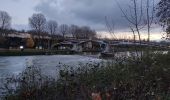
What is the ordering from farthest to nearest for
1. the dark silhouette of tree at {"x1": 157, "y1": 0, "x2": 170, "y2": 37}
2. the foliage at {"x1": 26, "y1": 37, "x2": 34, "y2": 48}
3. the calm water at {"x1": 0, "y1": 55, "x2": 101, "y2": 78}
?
the foliage at {"x1": 26, "y1": 37, "x2": 34, "y2": 48}
the calm water at {"x1": 0, "y1": 55, "x2": 101, "y2": 78}
the dark silhouette of tree at {"x1": 157, "y1": 0, "x2": 170, "y2": 37}

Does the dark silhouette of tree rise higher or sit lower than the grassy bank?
higher

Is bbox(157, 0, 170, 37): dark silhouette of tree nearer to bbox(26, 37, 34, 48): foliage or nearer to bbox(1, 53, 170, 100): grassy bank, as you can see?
bbox(1, 53, 170, 100): grassy bank

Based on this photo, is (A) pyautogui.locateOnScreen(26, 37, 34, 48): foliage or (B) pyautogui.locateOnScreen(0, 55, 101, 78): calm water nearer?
(B) pyautogui.locateOnScreen(0, 55, 101, 78): calm water

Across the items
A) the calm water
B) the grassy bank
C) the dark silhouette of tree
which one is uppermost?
the dark silhouette of tree

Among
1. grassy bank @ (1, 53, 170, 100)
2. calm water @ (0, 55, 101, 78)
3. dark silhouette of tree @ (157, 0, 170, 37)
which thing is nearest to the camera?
grassy bank @ (1, 53, 170, 100)

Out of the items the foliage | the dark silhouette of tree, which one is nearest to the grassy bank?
the dark silhouette of tree

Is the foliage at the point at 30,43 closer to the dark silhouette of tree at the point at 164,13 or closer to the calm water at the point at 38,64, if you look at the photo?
the calm water at the point at 38,64

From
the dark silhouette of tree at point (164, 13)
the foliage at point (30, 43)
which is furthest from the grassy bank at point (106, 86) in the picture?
the foliage at point (30, 43)

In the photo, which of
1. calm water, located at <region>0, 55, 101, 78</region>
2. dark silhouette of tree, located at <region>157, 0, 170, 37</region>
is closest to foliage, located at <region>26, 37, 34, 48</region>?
calm water, located at <region>0, 55, 101, 78</region>

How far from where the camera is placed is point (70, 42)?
583 ft

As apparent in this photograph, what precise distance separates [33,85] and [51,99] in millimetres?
2401

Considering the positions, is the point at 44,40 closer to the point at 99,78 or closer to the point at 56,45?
the point at 56,45

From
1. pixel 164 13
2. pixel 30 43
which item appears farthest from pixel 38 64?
pixel 30 43

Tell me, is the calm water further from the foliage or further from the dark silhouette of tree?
the foliage
